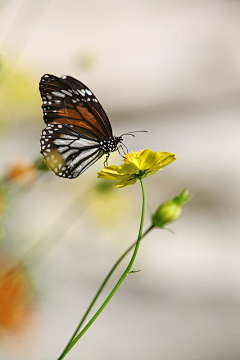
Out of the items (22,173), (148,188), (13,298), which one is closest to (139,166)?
(22,173)

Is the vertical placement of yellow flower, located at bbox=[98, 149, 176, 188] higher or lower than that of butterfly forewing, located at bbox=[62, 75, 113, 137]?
lower

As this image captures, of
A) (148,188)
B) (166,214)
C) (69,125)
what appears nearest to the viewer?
(166,214)

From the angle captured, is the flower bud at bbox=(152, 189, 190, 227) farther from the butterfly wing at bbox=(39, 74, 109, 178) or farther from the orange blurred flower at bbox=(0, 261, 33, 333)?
the orange blurred flower at bbox=(0, 261, 33, 333)

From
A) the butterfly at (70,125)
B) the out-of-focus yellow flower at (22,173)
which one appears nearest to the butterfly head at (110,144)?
the butterfly at (70,125)

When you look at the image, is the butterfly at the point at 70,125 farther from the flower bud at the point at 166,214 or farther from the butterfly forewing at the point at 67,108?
the flower bud at the point at 166,214

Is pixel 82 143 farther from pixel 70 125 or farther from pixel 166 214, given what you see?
pixel 166 214

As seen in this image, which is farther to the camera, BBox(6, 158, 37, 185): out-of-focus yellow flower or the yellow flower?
BBox(6, 158, 37, 185): out-of-focus yellow flower

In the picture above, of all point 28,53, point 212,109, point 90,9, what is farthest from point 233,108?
point 28,53

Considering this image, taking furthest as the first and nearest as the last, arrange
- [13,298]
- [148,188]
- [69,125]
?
1. [148,188]
2. [13,298]
3. [69,125]

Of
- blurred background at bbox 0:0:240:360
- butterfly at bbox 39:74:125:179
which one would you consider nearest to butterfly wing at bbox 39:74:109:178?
butterfly at bbox 39:74:125:179
